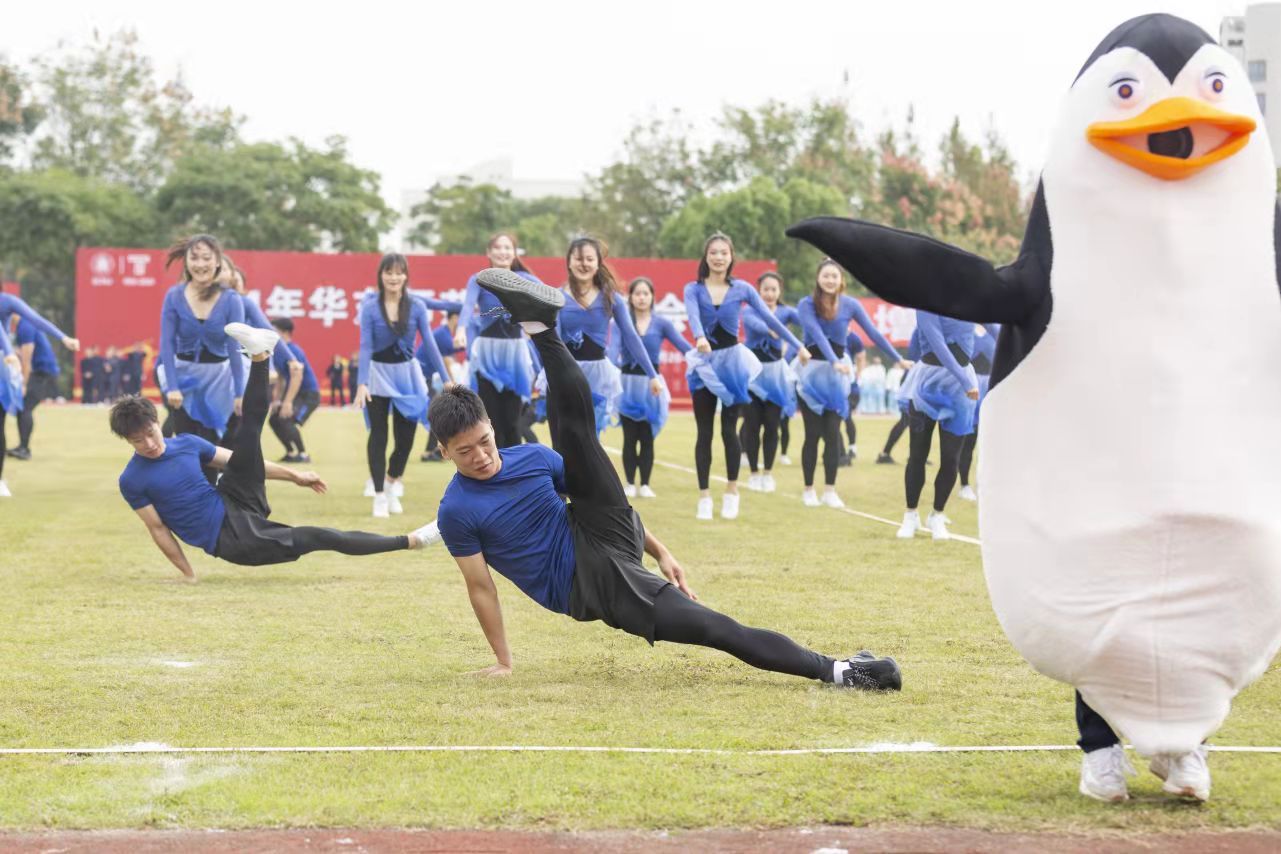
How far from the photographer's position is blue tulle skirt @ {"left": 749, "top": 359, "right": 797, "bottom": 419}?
14.2m

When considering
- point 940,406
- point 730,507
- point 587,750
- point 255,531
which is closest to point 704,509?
point 730,507

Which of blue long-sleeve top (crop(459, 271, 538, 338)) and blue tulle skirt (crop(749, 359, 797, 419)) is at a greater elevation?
blue long-sleeve top (crop(459, 271, 538, 338))

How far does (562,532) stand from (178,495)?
10.8 feet

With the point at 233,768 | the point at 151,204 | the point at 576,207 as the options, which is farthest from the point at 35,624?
the point at 576,207

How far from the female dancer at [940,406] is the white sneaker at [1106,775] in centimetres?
671

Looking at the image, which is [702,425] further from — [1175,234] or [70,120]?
[70,120]

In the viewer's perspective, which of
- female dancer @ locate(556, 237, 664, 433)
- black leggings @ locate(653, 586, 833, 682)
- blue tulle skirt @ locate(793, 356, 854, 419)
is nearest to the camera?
black leggings @ locate(653, 586, 833, 682)

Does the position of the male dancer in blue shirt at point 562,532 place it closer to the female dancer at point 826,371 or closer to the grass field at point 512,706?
the grass field at point 512,706

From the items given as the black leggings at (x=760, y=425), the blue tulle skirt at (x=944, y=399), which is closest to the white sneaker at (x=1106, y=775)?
the blue tulle skirt at (x=944, y=399)

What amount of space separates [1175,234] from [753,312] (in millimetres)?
9188

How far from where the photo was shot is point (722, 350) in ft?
44.3

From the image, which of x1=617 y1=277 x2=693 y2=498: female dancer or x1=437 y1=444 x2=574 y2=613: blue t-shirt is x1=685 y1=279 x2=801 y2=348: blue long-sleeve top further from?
x1=437 y1=444 x2=574 y2=613: blue t-shirt

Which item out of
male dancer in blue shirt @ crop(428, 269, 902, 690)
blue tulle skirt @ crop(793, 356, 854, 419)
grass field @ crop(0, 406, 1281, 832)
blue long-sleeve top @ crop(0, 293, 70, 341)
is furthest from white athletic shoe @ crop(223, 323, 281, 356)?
blue tulle skirt @ crop(793, 356, 854, 419)

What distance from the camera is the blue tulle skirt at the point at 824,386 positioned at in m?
14.0
